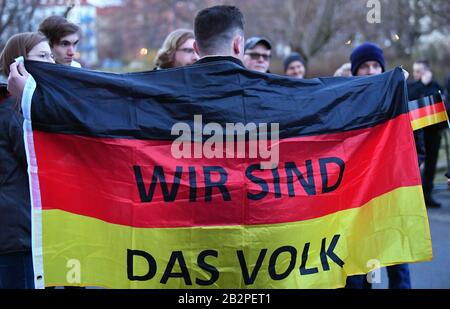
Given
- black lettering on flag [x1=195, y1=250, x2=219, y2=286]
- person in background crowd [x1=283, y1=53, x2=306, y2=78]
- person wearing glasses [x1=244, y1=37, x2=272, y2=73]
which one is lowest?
black lettering on flag [x1=195, y1=250, x2=219, y2=286]

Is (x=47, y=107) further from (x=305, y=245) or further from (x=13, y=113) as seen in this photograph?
(x=305, y=245)

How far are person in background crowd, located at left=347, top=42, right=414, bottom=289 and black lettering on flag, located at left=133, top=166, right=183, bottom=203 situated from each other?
229 cm

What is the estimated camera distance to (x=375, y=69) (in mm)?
5363

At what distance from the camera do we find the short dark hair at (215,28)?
3.42 m

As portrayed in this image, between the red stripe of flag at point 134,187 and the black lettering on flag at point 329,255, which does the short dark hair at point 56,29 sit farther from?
the black lettering on flag at point 329,255

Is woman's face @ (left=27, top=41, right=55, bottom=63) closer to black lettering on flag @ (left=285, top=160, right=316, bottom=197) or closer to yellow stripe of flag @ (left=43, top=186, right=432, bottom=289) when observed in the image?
yellow stripe of flag @ (left=43, top=186, right=432, bottom=289)

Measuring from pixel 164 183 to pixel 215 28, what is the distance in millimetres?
841

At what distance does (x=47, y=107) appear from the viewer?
129 inches

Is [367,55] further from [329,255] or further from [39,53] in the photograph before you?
[39,53]

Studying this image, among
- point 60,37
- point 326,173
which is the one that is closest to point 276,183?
point 326,173

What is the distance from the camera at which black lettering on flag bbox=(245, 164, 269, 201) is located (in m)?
3.30

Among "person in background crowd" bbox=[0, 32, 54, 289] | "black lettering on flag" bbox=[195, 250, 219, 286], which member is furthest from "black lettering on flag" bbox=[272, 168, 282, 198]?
"person in background crowd" bbox=[0, 32, 54, 289]

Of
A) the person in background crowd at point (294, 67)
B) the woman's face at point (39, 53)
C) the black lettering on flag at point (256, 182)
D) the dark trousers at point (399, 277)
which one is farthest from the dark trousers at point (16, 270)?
the person in background crowd at point (294, 67)

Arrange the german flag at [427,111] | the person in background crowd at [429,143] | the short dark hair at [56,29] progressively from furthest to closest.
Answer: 1. the person in background crowd at [429,143]
2. the short dark hair at [56,29]
3. the german flag at [427,111]
